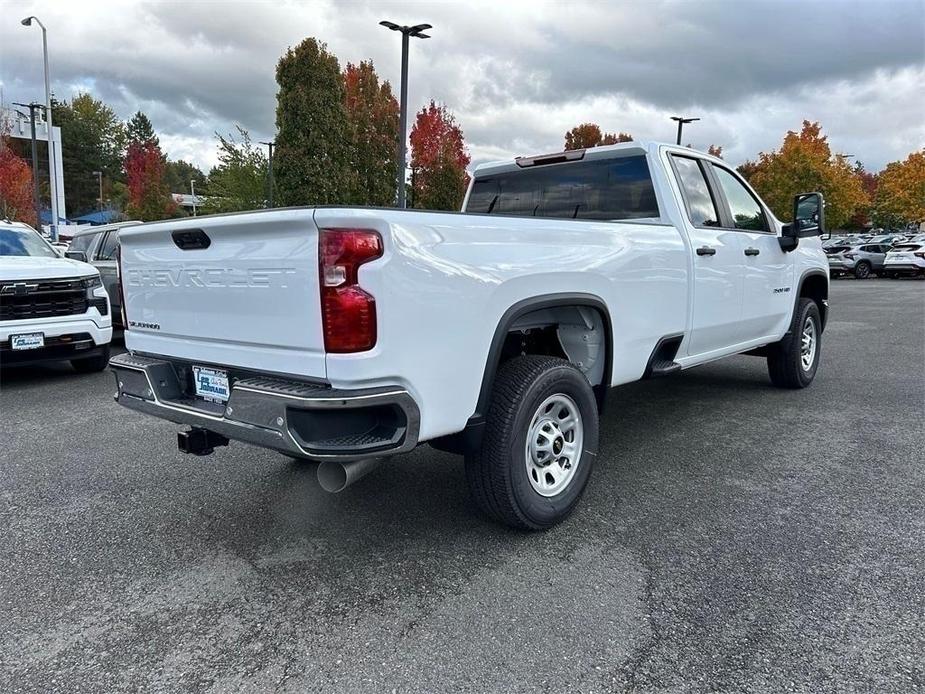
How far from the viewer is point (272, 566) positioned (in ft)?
10.4

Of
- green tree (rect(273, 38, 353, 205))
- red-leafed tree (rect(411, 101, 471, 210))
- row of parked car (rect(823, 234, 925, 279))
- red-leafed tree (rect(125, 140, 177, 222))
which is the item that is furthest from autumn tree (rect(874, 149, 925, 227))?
red-leafed tree (rect(125, 140, 177, 222))

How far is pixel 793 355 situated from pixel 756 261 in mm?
1466

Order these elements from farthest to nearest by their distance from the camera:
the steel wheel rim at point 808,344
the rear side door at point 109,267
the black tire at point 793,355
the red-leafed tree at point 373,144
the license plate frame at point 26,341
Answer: the red-leafed tree at point 373,144 → the rear side door at point 109,267 → the license plate frame at point 26,341 → the steel wheel rim at point 808,344 → the black tire at point 793,355

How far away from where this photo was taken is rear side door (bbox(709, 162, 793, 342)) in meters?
5.24

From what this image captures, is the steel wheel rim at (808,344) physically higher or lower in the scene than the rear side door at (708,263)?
lower

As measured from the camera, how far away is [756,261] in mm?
5387

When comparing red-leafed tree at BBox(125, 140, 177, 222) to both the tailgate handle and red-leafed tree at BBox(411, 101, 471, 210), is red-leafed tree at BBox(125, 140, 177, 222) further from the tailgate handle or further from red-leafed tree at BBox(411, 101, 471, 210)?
the tailgate handle

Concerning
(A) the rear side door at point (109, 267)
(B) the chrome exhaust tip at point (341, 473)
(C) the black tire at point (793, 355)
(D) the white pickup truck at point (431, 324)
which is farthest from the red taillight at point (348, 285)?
(A) the rear side door at point (109, 267)

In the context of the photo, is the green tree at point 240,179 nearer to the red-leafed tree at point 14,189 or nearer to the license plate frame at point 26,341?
→ the red-leafed tree at point 14,189

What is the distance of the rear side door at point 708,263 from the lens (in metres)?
4.60

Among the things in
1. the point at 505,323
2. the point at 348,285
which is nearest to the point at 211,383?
the point at 348,285

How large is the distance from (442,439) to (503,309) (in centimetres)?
65

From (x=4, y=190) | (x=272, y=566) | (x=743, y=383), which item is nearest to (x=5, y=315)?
(x=272, y=566)

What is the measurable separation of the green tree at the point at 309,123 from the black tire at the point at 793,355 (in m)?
17.7
